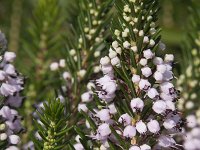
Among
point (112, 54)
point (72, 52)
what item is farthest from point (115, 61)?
point (72, 52)

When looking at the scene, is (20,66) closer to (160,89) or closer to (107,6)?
(107,6)

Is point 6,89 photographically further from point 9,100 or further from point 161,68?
point 161,68

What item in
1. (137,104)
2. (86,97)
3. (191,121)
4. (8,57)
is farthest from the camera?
(191,121)

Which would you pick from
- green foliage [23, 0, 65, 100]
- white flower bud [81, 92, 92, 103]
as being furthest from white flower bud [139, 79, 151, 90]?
green foliage [23, 0, 65, 100]

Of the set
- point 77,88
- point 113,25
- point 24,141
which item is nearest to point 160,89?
point 113,25

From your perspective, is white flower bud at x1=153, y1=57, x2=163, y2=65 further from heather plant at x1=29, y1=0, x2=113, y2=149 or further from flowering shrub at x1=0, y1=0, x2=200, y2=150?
heather plant at x1=29, y1=0, x2=113, y2=149

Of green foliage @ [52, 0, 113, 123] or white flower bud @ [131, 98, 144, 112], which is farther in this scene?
green foliage @ [52, 0, 113, 123]
